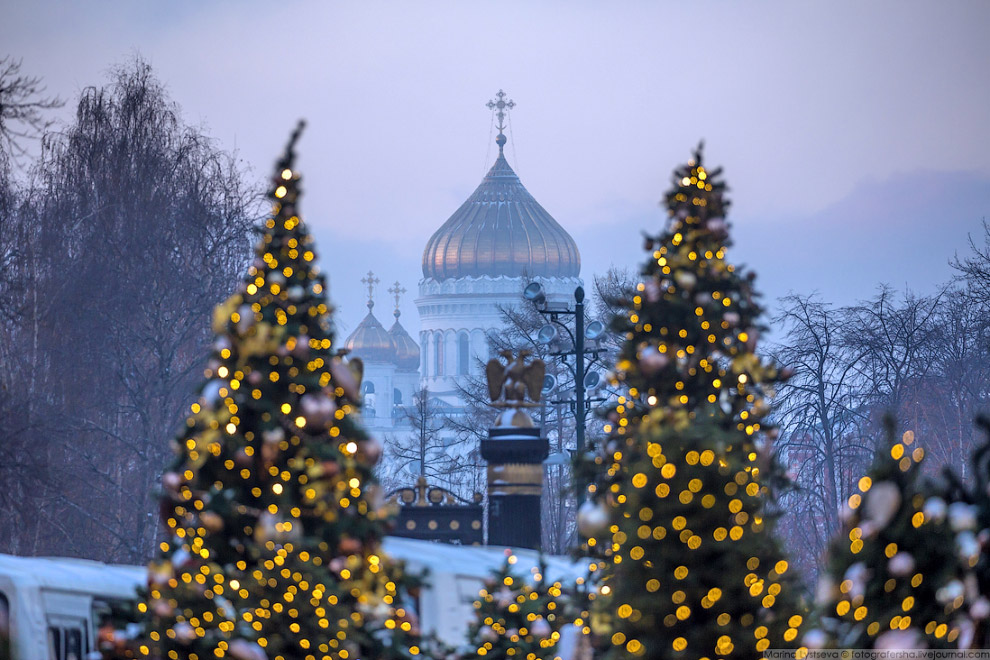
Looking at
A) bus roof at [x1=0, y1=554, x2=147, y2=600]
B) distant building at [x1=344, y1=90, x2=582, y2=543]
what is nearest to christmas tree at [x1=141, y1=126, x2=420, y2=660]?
bus roof at [x1=0, y1=554, x2=147, y2=600]

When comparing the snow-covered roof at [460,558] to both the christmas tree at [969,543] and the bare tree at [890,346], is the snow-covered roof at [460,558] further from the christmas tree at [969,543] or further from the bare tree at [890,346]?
the bare tree at [890,346]

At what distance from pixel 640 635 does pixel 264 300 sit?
427cm

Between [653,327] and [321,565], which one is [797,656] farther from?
[653,327]

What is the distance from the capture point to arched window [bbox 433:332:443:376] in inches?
4499

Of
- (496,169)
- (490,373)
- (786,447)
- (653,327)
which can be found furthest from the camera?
(496,169)

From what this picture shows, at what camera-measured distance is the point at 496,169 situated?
107 m

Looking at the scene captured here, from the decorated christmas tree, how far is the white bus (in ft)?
3.69

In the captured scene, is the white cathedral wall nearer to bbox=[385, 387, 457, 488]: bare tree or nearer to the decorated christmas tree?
bbox=[385, 387, 457, 488]: bare tree

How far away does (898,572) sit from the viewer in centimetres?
701

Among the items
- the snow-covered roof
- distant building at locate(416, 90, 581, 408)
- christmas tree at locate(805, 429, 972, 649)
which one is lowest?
christmas tree at locate(805, 429, 972, 649)

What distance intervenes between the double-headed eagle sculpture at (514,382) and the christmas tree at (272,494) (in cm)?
653

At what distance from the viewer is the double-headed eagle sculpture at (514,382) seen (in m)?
17.3

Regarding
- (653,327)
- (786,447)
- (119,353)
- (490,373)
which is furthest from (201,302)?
(653,327)

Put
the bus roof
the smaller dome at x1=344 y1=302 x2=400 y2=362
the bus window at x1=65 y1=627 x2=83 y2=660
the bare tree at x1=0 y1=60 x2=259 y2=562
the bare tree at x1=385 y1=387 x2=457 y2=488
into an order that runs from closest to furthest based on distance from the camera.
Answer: the bus roof, the bus window at x1=65 y1=627 x2=83 y2=660, the bare tree at x1=0 y1=60 x2=259 y2=562, the bare tree at x1=385 y1=387 x2=457 y2=488, the smaller dome at x1=344 y1=302 x2=400 y2=362
